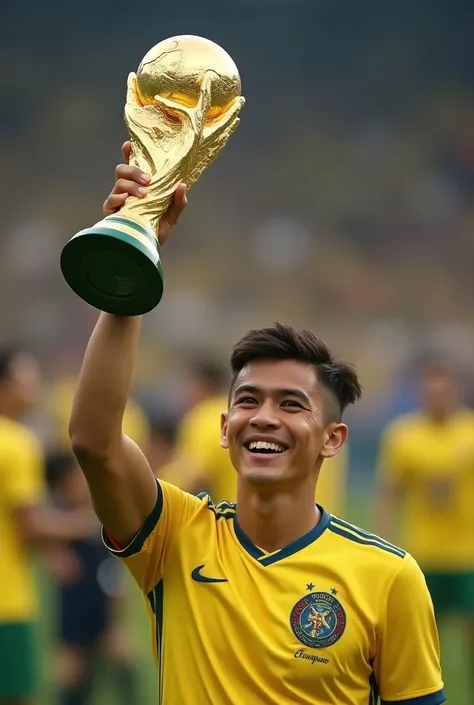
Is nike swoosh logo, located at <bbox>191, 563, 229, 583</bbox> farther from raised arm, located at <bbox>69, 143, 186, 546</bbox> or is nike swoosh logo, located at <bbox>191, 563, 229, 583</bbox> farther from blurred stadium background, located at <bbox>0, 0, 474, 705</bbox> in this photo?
blurred stadium background, located at <bbox>0, 0, 474, 705</bbox>

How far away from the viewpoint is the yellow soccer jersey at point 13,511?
6.17 meters

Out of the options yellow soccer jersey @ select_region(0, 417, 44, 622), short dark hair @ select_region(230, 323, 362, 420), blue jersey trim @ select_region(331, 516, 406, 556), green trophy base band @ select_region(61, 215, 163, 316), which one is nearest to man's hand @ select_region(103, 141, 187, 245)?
green trophy base band @ select_region(61, 215, 163, 316)

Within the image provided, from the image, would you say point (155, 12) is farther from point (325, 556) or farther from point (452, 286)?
point (325, 556)

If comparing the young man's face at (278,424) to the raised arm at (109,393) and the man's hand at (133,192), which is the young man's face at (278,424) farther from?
the man's hand at (133,192)

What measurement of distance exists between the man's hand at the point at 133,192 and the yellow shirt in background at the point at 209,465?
17.3ft

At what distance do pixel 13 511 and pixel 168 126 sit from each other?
13.1 ft

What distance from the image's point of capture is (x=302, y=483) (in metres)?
2.82

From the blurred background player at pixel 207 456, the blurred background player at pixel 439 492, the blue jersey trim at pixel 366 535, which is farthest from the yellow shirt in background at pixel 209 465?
the blue jersey trim at pixel 366 535

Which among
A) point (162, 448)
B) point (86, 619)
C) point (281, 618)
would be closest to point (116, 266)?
point (281, 618)

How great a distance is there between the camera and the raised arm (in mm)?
2479

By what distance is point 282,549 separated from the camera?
2.80 metres

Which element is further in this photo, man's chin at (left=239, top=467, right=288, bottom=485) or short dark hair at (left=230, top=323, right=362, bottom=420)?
short dark hair at (left=230, top=323, right=362, bottom=420)

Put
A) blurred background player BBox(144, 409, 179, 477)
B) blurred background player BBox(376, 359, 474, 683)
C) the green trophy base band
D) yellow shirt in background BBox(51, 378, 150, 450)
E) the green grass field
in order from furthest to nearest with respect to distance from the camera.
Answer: yellow shirt in background BBox(51, 378, 150, 450) → blurred background player BBox(144, 409, 179, 477) → blurred background player BBox(376, 359, 474, 683) → the green grass field → the green trophy base band

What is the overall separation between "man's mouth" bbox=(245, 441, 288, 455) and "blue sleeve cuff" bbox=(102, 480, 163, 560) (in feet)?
0.78
